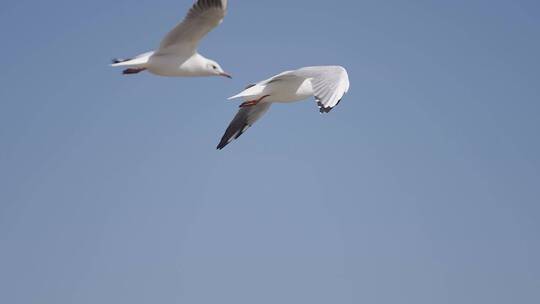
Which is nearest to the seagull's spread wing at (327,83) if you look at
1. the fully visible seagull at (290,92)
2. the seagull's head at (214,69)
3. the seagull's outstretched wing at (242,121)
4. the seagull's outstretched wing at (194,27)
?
the fully visible seagull at (290,92)

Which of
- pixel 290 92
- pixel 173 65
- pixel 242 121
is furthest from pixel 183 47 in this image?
pixel 242 121

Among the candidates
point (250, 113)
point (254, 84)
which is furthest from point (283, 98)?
point (250, 113)

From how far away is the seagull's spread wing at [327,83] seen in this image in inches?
352

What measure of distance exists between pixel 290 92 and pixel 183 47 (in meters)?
1.12

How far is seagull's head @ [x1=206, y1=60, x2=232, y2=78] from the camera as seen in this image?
980cm

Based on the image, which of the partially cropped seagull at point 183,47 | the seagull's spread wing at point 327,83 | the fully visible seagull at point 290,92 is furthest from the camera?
the partially cropped seagull at point 183,47

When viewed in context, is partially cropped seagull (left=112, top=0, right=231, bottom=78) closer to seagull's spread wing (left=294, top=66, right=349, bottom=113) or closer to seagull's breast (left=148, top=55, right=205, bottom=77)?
seagull's breast (left=148, top=55, right=205, bottom=77)

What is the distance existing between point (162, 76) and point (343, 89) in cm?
155

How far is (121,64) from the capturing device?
366 inches

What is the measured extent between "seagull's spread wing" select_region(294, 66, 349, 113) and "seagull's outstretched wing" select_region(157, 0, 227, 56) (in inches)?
36.2

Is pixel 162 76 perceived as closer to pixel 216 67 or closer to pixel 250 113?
pixel 216 67

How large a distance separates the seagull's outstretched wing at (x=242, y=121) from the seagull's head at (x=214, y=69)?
0.99 m

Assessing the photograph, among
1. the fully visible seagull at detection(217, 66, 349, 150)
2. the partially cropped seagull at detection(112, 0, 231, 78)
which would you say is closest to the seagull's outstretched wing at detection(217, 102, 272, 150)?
the fully visible seagull at detection(217, 66, 349, 150)

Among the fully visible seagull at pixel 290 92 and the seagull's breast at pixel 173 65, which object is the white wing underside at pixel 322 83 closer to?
the fully visible seagull at pixel 290 92
